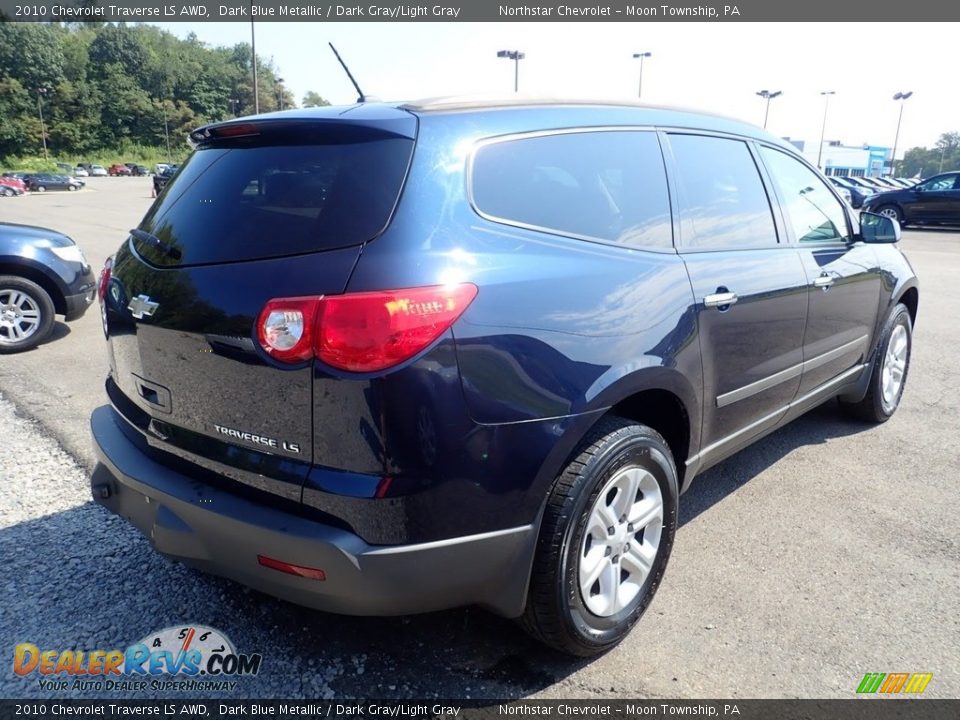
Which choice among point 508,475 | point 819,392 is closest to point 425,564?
point 508,475

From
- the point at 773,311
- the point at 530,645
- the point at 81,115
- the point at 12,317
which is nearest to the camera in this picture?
the point at 530,645

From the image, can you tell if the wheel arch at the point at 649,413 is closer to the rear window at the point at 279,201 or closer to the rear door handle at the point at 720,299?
the rear door handle at the point at 720,299

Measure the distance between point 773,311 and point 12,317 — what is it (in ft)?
20.1

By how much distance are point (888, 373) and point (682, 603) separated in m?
2.85

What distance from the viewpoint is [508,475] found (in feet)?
6.56

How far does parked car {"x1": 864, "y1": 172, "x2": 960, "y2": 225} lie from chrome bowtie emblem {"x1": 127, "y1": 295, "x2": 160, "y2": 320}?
22.3 metres

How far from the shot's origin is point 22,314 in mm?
6168

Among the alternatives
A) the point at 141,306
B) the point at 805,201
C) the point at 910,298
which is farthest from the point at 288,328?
the point at 910,298

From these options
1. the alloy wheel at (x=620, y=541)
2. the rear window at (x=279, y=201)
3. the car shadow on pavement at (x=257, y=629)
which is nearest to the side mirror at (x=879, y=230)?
the alloy wheel at (x=620, y=541)

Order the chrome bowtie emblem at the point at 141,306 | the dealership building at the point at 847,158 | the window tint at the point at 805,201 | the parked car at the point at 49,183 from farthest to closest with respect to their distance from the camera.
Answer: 1. the dealership building at the point at 847,158
2. the parked car at the point at 49,183
3. the window tint at the point at 805,201
4. the chrome bowtie emblem at the point at 141,306

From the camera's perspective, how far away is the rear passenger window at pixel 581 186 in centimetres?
218

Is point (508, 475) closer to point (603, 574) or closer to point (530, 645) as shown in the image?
point (603, 574)

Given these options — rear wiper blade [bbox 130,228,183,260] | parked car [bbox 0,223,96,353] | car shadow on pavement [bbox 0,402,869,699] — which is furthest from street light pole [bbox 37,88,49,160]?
rear wiper blade [bbox 130,228,183,260]

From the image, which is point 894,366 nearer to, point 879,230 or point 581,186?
point 879,230
